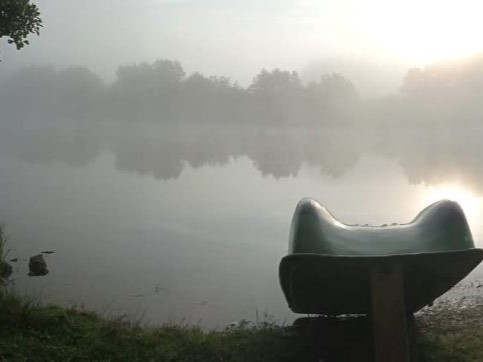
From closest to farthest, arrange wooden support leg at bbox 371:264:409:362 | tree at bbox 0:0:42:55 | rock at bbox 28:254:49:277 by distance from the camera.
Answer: wooden support leg at bbox 371:264:409:362 → tree at bbox 0:0:42:55 → rock at bbox 28:254:49:277

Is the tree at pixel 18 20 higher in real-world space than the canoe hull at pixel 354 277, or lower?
higher

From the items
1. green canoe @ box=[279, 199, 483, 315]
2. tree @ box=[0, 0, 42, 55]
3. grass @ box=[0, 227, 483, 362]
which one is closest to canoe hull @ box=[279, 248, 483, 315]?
green canoe @ box=[279, 199, 483, 315]

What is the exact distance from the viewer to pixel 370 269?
13.0 feet

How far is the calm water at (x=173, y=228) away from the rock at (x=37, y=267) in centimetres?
13

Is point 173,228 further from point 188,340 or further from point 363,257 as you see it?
point 363,257

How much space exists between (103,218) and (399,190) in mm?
8727

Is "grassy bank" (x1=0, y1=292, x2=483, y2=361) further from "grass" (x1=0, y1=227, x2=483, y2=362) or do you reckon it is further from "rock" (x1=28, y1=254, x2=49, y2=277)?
"rock" (x1=28, y1=254, x2=49, y2=277)

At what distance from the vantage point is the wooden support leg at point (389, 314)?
3773 mm

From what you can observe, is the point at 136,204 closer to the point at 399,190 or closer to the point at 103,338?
the point at 399,190

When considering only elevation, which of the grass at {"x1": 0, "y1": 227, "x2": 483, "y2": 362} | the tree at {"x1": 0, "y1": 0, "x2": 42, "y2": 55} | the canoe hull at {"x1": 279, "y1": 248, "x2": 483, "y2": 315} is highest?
the tree at {"x1": 0, "y1": 0, "x2": 42, "y2": 55}

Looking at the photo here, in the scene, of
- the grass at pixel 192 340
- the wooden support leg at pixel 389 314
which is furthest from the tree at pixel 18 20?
the wooden support leg at pixel 389 314

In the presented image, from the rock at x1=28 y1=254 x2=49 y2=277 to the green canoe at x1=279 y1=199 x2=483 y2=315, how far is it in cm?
393

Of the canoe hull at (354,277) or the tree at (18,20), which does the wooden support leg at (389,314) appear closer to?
the canoe hull at (354,277)

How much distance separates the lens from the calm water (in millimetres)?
6757
